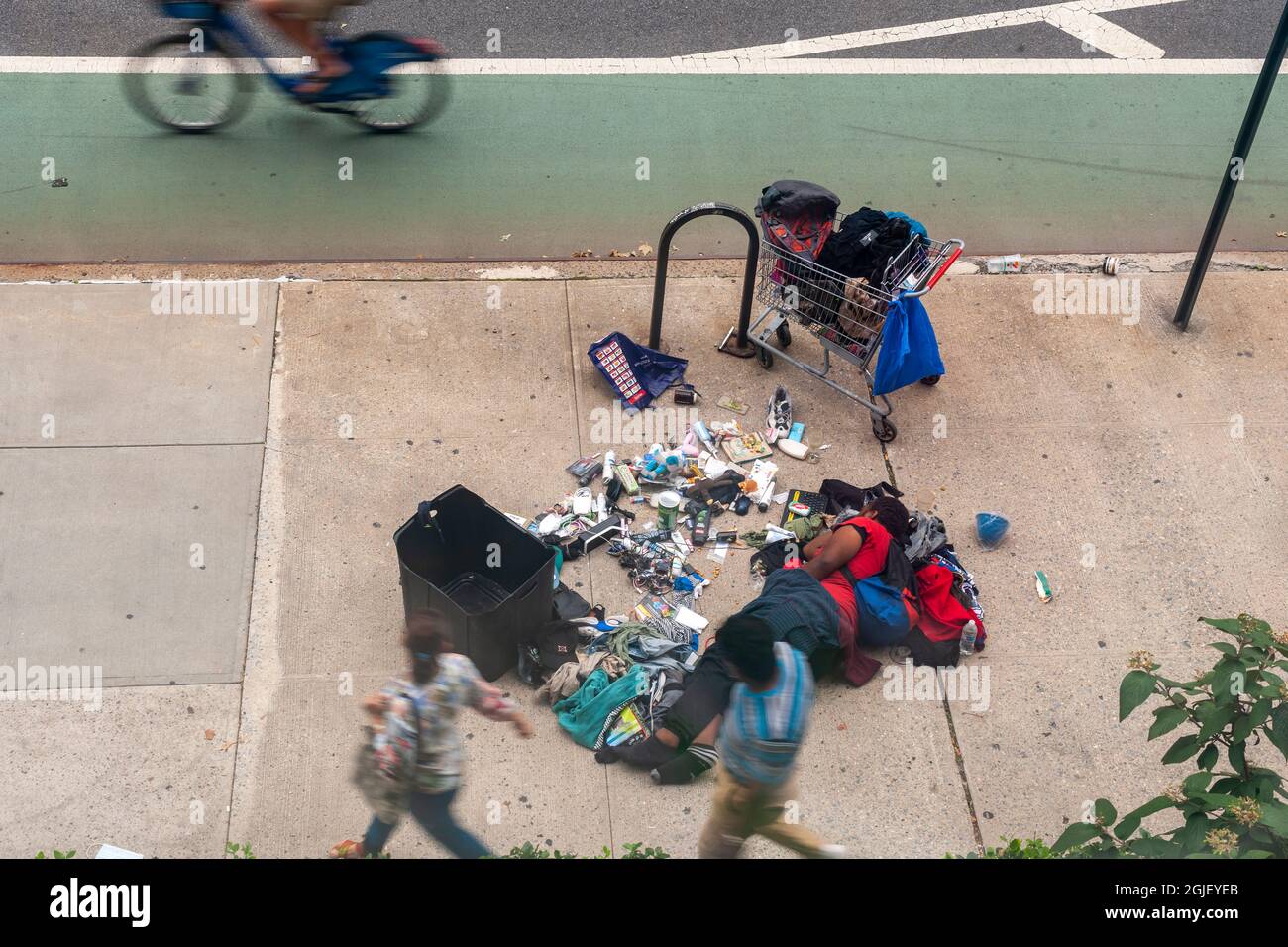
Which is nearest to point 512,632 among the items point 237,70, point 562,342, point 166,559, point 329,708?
point 329,708

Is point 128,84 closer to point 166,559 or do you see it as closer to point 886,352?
point 166,559

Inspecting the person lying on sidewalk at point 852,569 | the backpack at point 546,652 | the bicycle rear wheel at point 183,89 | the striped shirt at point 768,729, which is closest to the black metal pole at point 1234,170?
the person lying on sidewalk at point 852,569

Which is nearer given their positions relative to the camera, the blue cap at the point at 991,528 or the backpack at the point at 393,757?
the backpack at the point at 393,757

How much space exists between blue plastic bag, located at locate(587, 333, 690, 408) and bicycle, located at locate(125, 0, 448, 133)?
10.1 ft

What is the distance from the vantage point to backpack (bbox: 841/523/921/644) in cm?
614

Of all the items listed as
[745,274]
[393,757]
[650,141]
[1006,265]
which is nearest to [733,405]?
[745,274]

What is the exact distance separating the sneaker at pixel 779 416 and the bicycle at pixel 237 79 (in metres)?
3.79

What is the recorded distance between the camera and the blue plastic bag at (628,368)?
751 cm

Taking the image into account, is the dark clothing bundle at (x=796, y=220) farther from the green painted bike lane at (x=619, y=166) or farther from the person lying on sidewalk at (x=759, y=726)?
the person lying on sidewalk at (x=759, y=726)

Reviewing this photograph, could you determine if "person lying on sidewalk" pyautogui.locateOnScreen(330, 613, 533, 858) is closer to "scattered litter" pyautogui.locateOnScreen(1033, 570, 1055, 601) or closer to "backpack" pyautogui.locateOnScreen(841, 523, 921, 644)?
"backpack" pyautogui.locateOnScreen(841, 523, 921, 644)

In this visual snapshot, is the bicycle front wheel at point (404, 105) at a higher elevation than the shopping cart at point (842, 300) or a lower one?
higher

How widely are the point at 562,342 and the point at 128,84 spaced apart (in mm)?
4018

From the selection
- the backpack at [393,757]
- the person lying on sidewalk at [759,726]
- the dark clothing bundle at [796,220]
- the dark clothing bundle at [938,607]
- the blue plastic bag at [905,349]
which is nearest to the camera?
the person lying on sidewalk at [759,726]

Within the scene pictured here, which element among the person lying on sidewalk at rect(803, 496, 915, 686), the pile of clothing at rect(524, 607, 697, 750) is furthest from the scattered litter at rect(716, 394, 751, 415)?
the pile of clothing at rect(524, 607, 697, 750)
